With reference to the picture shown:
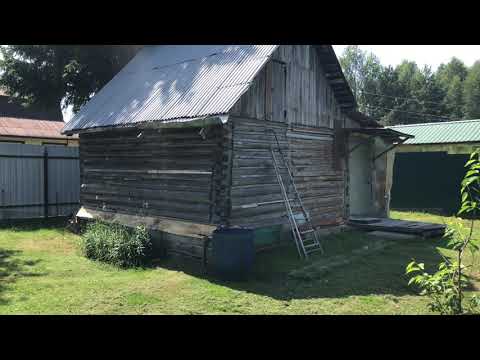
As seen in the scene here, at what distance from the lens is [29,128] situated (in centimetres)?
2520

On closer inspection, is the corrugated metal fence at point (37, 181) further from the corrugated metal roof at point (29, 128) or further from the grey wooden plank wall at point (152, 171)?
the corrugated metal roof at point (29, 128)

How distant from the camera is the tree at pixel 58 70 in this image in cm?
2434

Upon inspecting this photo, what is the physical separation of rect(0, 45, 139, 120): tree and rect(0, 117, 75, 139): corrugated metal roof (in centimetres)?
124

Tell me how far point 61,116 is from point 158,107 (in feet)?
77.9

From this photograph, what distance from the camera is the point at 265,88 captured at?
34.5 ft

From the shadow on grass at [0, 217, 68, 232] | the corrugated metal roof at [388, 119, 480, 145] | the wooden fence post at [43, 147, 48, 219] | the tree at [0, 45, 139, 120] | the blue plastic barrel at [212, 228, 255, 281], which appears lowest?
the shadow on grass at [0, 217, 68, 232]

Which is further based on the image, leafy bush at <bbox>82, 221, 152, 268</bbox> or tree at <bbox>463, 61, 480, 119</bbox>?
tree at <bbox>463, 61, 480, 119</bbox>

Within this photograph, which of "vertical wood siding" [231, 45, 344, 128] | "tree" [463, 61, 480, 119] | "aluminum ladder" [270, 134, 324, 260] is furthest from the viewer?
"tree" [463, 61, 480, 119]

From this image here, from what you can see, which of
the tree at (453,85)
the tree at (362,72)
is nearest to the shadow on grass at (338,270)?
the tree at (362,72)

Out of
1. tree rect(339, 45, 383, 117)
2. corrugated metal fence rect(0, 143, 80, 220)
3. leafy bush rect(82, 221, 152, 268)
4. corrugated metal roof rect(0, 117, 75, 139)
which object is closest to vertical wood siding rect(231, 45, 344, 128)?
leafy bush rect(82, 221, 152, 268)

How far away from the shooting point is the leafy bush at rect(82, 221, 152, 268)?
945 cm

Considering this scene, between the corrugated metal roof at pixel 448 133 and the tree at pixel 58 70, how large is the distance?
1661cm

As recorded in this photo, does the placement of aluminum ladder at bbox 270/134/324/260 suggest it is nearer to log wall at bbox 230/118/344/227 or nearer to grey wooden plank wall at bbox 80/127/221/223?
log wall at bbox 230/118/344/227

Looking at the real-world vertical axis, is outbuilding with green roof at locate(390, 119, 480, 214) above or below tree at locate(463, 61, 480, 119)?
below
